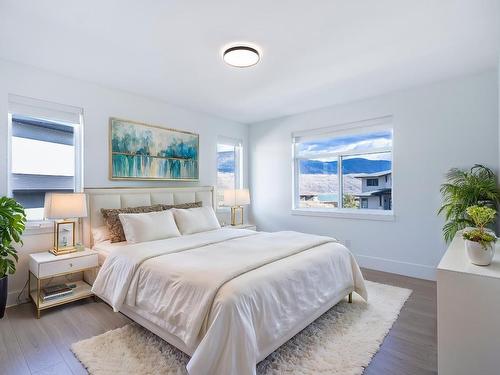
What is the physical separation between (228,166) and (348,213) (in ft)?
7.64

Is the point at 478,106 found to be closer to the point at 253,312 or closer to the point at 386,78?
the point at 386,78

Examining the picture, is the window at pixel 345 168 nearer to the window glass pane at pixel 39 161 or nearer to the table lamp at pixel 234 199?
the table lamp at pixel 234 199

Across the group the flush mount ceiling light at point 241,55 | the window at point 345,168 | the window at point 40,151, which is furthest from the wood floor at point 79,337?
the flush mount ceiling light at point 241,55

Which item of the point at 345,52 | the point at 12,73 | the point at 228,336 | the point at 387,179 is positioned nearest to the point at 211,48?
the point at 345,52

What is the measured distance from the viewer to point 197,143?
4.54 metres

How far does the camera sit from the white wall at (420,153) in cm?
321

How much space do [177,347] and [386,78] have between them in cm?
355

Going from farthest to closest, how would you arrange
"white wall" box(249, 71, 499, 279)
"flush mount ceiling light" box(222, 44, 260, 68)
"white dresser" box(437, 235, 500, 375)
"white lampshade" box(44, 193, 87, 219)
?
"white wall" box(249, 71, 499, 279), "white lampshade" box(44, 193, 87, 219), "flush mount ceiling light" box(222, 44, 260, 68), "white dresser" box(437, 235, 500, 375)

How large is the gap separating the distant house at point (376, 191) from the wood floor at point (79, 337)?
143 cm

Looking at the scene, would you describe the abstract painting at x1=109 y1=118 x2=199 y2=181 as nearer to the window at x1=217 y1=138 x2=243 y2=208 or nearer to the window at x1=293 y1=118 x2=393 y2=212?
the window at x1=217 y1=138 x2=243 y2=208

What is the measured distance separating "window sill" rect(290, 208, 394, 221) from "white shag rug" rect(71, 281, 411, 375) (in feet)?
5.41

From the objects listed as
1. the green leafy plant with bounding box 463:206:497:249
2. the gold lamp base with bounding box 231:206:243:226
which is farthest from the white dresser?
the gold lamp base with bounding box 231:206:243:226

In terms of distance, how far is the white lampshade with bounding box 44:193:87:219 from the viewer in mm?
2684

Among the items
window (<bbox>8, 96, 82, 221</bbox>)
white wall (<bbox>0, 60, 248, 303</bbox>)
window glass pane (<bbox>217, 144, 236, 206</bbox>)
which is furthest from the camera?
window glass pane (<bbox>217, 144, 236, 206</bbox>)
